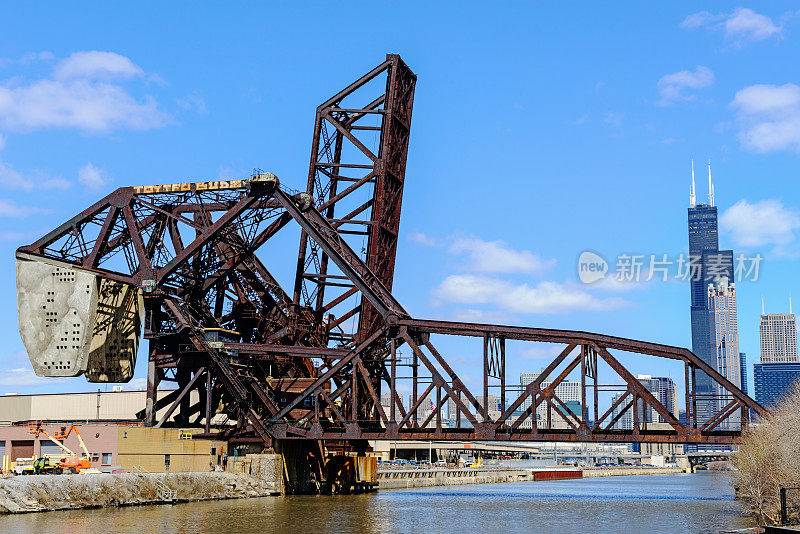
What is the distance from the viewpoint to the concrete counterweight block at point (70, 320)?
230ft

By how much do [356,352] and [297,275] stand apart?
15.1 metres

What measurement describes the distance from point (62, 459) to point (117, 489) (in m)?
5.56

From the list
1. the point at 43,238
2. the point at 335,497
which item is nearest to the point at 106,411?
the point at 43,238

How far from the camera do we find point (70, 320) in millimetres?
70188

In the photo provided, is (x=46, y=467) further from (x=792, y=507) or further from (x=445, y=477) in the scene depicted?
(x=445, y=477)

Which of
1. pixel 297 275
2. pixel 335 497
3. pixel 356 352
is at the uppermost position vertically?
pixel 297 275

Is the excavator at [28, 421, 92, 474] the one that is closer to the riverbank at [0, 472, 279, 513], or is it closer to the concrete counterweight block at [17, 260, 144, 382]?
the riverbank at [0, 472, 279, 513]

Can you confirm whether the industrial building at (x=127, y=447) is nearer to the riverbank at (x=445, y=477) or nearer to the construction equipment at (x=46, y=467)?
the construction equipment at (x=46, y=467)

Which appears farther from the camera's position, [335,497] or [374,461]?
[374,461]

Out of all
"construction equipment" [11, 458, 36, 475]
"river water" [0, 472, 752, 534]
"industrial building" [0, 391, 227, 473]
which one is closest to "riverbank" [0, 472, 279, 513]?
"river water" [0, 472, 752, 534]

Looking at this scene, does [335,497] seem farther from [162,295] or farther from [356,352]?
[162,295]

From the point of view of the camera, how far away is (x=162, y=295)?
70500 millimetres

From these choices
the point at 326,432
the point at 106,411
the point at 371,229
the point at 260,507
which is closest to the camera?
the point at 260,507

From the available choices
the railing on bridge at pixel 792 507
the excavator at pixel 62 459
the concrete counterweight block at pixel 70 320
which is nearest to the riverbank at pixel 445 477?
the concrete counterweight block at pixel 70 320
